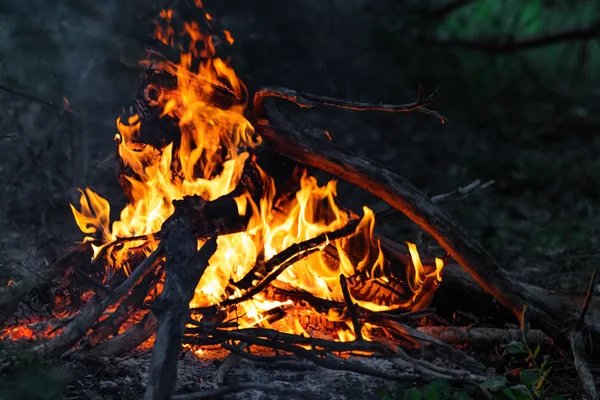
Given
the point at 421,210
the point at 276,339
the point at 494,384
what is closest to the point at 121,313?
the point at 276,339

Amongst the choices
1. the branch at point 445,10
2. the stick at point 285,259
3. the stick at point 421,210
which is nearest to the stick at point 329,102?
the stick at point 421,210

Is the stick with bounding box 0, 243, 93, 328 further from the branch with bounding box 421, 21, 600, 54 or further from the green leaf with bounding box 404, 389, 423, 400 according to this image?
the branch with bounding box 421, 21, 600, 54

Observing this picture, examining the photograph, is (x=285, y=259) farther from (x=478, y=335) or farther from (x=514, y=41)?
(x=514, y=41)

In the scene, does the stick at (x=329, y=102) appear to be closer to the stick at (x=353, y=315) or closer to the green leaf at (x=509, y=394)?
the stick at (x=353, y=315)

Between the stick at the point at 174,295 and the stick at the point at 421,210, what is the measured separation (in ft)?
2.14

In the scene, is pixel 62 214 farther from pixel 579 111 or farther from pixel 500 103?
pixel 579 111

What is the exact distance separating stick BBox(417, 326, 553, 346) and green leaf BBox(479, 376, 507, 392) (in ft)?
2.18

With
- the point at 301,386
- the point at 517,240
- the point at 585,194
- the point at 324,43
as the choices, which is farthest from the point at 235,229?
the point at 585,194

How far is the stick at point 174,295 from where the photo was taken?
1.98 metres

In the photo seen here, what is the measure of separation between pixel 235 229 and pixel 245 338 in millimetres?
594

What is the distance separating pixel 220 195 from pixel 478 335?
4.46ft

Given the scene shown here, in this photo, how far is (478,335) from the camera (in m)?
2.99

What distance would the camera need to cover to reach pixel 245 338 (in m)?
2.49

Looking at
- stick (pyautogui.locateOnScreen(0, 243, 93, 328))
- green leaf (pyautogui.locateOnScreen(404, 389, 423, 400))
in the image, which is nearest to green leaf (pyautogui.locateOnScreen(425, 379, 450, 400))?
green leaf (pyautogui.locateOnScreen(404, 389, 423, 400))
